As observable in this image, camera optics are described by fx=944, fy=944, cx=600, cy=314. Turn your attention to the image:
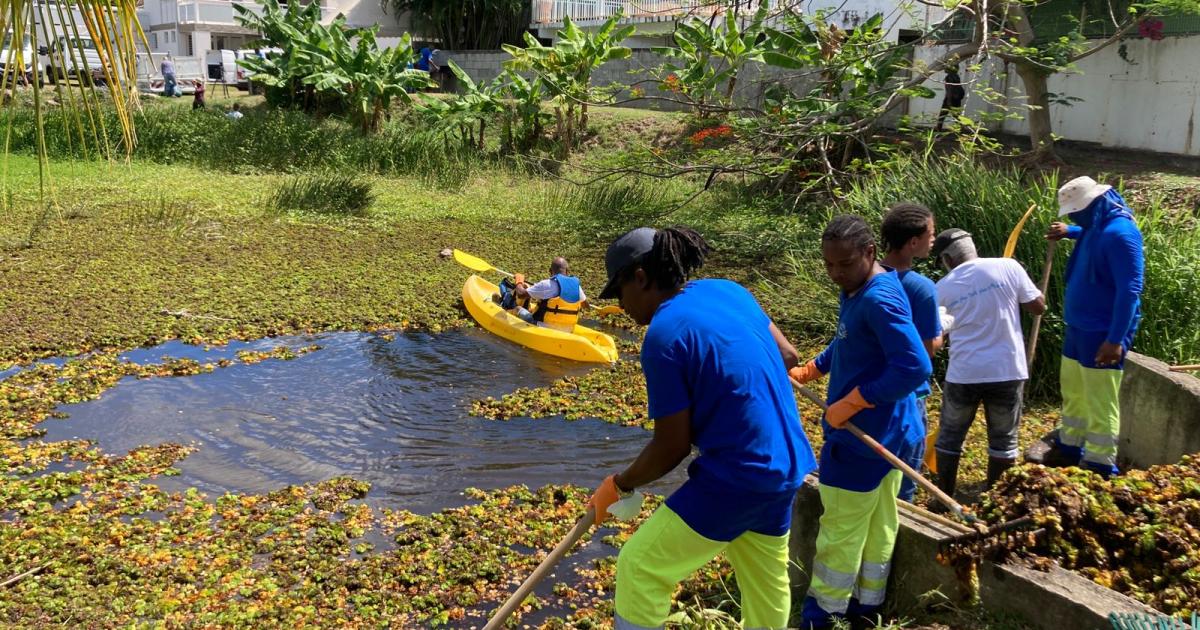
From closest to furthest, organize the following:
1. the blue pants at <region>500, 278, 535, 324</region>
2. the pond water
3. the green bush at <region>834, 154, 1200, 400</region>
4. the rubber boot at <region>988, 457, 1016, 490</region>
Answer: the rubber boot at <region>988, 457, 1016, 490</region>
the pond water
the green bush at <region>834, 154, 1200, 400</region>
the blue pants at <region>500, 278, 535, 324</region>

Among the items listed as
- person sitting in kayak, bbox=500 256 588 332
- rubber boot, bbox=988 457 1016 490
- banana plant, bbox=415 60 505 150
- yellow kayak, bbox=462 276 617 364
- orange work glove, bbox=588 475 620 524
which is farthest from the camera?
banana plant, bbox=415 60 505 150

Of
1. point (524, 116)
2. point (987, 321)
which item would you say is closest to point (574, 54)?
point (524, 116)

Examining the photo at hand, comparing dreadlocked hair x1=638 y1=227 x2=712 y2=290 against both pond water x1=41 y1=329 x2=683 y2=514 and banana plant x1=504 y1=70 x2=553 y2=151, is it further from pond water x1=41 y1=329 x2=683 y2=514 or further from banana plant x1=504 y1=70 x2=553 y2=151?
banana plant x1=504 y1=70 x2=553 y2=151

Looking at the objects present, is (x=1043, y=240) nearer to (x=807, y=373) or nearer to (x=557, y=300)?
(x=807, y=373)

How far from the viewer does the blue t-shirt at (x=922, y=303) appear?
4.35 metres

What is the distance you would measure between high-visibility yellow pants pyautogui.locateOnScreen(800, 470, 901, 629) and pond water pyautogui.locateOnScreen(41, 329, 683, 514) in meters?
2.38

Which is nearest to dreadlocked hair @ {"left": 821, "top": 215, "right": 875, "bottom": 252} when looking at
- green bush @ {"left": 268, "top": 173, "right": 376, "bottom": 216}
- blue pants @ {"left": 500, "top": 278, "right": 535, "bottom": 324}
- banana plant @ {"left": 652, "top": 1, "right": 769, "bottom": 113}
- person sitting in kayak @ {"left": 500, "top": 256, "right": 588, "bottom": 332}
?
person sitting in kayak @ {"left": 500, "top": 256, "right": 588, "bottom": 332}

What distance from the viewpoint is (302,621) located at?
4.60 meters

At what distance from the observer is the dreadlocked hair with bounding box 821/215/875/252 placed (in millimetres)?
3867

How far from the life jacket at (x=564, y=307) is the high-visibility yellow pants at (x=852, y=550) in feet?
20.6

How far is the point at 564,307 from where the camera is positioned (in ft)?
33.7

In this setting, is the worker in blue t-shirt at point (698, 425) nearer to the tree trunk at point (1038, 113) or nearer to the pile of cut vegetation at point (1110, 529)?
the pile of cut vegetation at point (1110, 529)

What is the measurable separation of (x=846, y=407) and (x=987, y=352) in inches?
62.1

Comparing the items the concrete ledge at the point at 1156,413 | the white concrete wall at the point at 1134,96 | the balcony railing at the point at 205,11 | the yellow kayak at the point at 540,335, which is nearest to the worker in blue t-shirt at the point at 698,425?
the concrete ledge at the point at 1156,413
